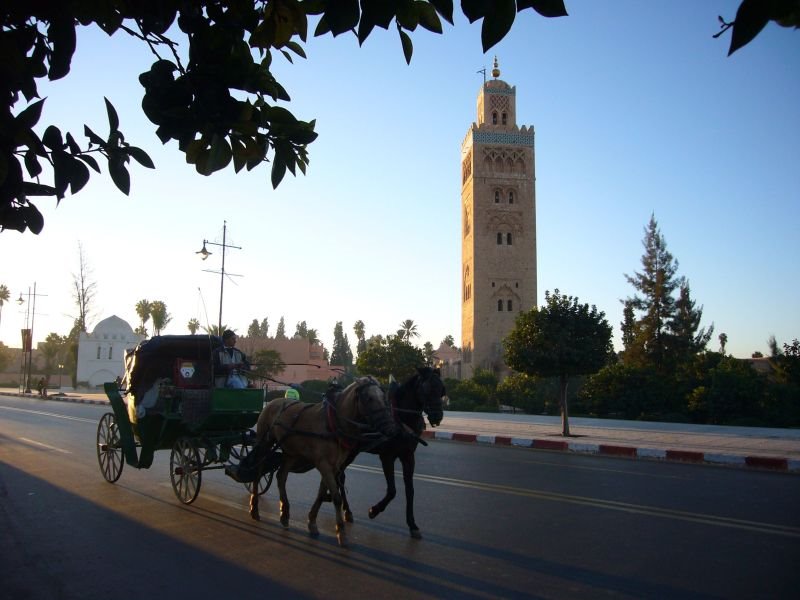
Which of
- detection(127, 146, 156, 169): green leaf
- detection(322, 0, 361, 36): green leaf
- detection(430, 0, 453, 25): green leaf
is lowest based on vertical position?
detection(127, 146, 156, 169): green leaf

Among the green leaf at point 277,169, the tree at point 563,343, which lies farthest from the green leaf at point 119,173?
the tree at point 563,343

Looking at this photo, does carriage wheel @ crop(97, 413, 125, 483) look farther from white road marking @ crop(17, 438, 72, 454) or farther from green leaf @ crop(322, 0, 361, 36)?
green leaf @ crop(322, 0, 361, 36)

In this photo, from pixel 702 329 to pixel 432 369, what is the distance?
139 ft

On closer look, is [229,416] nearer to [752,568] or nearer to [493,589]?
[493,589]

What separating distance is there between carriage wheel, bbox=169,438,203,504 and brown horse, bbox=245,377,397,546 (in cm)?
86

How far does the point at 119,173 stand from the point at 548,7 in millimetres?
1894

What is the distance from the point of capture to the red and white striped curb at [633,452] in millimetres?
12650

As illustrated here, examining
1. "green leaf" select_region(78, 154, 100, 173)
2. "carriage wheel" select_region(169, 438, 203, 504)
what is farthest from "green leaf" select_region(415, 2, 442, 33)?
"carriage wheel" select_region(169, 438, 203, 504)

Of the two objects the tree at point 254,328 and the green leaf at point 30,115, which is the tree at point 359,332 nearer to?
the tree at point 254,328

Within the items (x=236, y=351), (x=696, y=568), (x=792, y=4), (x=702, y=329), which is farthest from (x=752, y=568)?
(x=702, y=329)

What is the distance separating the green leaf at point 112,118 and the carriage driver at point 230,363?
19.3 feet

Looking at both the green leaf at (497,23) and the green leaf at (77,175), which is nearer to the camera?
→ the green leaf at (497,23)

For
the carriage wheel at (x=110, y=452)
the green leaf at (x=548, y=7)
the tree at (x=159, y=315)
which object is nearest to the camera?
the green leaf at (x=548, y=7)

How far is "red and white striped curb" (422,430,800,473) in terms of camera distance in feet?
41.5
